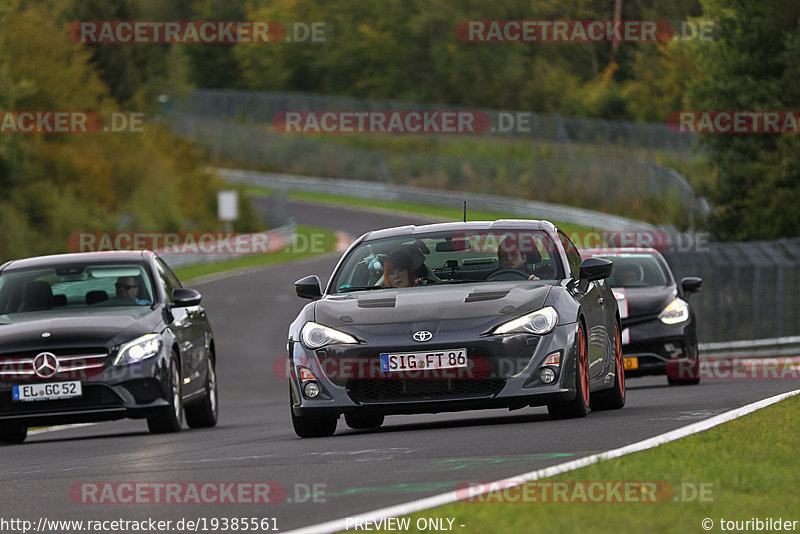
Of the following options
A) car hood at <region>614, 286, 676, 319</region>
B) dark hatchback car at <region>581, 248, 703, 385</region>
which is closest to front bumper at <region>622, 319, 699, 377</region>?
dark hatchback car at <region>581, 248, 703, 385</region>

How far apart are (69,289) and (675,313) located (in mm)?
7713

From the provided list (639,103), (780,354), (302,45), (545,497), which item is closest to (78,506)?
(545,497)

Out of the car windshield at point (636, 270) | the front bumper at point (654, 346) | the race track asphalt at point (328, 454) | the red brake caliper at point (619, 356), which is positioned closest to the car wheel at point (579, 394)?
the race track asphalt at point (328, 454)

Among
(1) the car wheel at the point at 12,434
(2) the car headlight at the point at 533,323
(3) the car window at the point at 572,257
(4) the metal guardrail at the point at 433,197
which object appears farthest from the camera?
(4) the metal guardrail at the point at 433,197

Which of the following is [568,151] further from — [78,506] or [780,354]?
[78,506]

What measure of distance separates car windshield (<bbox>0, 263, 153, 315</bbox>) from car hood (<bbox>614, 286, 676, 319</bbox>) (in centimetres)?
654

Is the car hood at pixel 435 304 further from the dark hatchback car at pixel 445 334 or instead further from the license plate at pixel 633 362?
the license plate at pixel 633 362

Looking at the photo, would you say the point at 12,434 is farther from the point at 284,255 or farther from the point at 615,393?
the point at 284,255

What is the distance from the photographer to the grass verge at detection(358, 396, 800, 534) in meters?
7.13

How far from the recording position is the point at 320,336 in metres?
12.2

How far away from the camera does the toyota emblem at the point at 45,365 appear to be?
47.5ft

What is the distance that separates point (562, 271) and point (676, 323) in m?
7.36

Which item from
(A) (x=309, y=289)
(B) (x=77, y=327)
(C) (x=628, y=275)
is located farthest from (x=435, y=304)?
(C) (x=628, y=275)

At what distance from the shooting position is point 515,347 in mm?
11945
